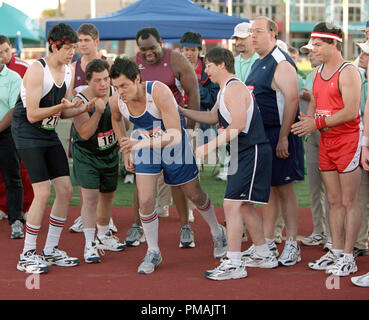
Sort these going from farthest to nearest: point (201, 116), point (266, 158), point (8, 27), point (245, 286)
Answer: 1. point (8, 27)
2. point (201, 116)
3. point (266, 158)
4. point (245, 286)

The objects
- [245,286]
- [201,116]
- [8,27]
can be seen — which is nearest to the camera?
[245,286]

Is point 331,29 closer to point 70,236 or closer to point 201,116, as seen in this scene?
point 201,116

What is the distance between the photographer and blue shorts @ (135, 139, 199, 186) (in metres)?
5.36

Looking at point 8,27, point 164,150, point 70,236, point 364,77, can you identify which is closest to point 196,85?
point 164,150

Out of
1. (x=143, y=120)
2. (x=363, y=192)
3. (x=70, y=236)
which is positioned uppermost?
(x=143, y=120)

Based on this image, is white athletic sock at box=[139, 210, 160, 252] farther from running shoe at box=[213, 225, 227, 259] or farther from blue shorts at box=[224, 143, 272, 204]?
blue shorts at box=[224, 143, 272, 204]

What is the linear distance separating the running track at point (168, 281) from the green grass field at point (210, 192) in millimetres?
2648

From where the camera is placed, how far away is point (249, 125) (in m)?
5.03

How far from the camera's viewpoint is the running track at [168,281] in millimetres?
4520

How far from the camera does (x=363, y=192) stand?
577cm

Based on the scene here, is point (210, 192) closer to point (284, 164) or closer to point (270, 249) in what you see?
point (270, 249)

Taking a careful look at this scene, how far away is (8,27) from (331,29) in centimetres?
1360

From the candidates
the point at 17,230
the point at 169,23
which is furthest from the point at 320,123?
the point at 169,23

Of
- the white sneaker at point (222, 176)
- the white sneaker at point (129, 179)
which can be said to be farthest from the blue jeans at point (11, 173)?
the white sneaker at point (222, 176)
